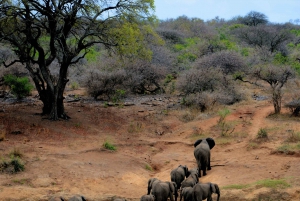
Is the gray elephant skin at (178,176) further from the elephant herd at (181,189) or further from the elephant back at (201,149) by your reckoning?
the elephant back at (201,149)

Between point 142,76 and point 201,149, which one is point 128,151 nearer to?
point 201,149

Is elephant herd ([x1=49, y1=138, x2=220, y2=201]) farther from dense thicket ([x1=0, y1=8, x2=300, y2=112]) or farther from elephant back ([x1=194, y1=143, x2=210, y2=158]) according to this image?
dense thicket ([x1=0, y1=8, x2=300, y2=112])

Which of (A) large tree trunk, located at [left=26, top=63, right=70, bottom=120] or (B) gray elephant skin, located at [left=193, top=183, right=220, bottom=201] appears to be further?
(A) large tree trunk, located at [left=26, top=63, right=70, bottom=120]

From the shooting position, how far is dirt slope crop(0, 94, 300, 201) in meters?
10.7

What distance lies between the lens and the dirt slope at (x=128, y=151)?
10727 mm

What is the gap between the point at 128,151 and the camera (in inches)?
599

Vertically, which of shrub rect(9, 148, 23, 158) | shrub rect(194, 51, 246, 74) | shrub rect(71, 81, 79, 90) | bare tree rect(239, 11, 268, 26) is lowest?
shrub rect(9, 148, 23, 158)

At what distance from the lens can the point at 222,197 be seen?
9.73 meters

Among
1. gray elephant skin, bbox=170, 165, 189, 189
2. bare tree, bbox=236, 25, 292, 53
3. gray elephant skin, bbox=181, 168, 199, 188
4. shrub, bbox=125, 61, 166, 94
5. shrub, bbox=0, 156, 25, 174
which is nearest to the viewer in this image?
gray elephant skin, bbox=181, 168, 199, 188

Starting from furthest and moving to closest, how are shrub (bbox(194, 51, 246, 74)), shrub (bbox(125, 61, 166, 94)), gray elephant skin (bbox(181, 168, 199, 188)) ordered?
shrub (bbox(194, 51, 246, 74))
shrub (bbox(125, 61, 166, 94))
gray elephant skin (bbox(181, 168, 199, 188))

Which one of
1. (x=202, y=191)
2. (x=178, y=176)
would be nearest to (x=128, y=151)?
(x=178, y=176)

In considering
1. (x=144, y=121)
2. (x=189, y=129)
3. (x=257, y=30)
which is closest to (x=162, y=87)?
(x=144, y=121)

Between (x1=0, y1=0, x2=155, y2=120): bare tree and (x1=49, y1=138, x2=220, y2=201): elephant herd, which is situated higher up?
(x1=0, y1=0, x2=155, y2=120): bare tree

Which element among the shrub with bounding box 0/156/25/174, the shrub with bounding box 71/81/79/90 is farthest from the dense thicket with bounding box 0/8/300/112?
the shrub with bounding box 0/156/25/174
